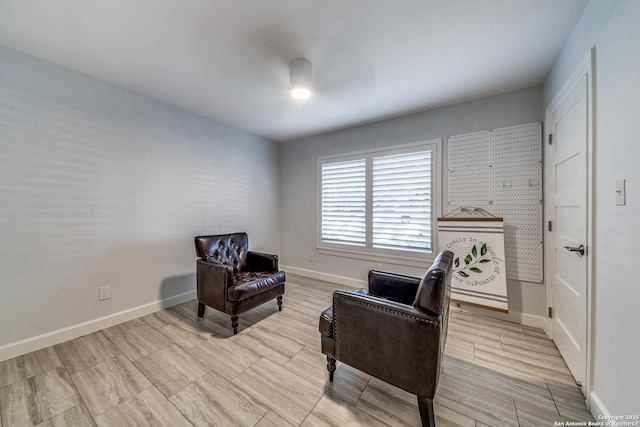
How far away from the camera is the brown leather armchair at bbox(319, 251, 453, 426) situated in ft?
3.91

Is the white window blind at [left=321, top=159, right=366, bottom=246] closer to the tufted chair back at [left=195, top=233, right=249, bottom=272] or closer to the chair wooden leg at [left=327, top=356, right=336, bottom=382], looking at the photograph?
the tufted chair back at [left=195, top=233, right=249, bottom=272]

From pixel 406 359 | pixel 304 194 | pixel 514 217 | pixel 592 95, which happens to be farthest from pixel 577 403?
pixel 304 194

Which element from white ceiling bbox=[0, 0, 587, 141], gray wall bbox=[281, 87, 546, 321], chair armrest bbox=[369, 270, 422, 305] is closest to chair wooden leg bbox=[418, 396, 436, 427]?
chair armrest bbox=[369, 270, 422, 305]

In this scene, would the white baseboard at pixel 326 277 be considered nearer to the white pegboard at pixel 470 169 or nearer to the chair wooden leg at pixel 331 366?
the white pegboard at pixel 470 169

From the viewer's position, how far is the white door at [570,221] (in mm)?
1466

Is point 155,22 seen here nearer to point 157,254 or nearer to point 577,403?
point 157,254

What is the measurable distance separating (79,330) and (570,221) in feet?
14.1

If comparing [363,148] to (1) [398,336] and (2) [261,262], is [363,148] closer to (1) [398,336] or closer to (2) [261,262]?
(2) [261,262]

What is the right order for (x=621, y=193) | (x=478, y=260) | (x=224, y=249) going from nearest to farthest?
(x=621, y=193) < (x=478, y=260) < (x=224, y=249)

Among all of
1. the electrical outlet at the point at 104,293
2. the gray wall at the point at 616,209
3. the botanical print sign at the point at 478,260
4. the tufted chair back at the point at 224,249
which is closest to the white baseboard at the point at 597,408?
the gray wall at the point at 616,209

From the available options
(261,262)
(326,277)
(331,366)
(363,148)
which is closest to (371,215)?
(363,148)

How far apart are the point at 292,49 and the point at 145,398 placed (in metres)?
2.68

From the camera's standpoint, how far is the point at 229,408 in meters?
1.39

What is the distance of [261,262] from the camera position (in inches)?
114
